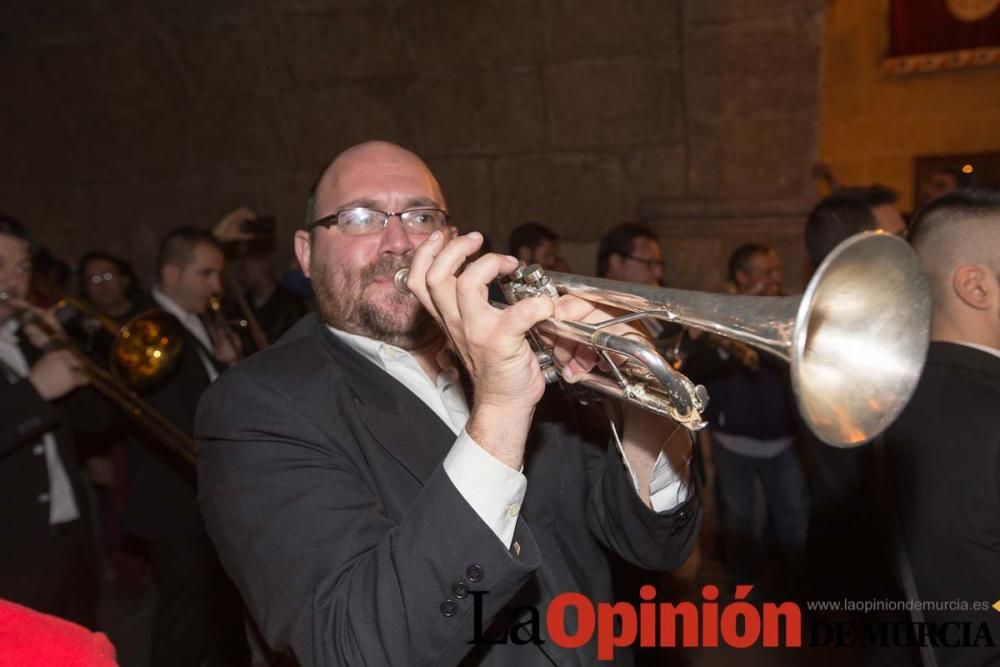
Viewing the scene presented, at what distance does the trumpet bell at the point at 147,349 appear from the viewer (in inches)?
146

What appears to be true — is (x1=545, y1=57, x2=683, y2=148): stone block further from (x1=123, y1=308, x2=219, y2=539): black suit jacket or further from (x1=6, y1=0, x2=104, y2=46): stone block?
(x1=6, y1=0, x2=104, y2=46): stone block

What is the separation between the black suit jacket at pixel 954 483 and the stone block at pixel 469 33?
13.0ft

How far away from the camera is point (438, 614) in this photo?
134 cm

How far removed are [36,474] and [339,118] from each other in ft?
12.6

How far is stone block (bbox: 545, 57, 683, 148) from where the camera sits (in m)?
5.22

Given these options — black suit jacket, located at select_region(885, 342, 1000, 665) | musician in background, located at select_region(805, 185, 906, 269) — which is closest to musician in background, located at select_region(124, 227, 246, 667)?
black suit jacket, located at select_region(885, 342, 1000, 665)

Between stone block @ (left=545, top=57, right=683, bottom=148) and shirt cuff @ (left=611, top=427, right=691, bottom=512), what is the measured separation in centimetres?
387

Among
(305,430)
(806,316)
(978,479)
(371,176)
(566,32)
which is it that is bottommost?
(978,479)

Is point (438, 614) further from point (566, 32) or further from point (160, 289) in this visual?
point (566, 32)

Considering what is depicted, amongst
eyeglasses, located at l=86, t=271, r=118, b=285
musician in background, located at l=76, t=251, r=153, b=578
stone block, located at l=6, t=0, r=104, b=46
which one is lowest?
musician in background, located at l=76, t=251, r=153, b=578

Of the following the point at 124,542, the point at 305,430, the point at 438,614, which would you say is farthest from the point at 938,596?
the point at 124,542

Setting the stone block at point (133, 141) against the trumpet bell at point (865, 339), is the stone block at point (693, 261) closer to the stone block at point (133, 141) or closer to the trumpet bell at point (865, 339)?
the trumpet bell at point (865, 339)

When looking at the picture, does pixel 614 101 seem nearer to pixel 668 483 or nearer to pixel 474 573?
pixel 668 483

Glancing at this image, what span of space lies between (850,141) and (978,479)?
27.1ft
